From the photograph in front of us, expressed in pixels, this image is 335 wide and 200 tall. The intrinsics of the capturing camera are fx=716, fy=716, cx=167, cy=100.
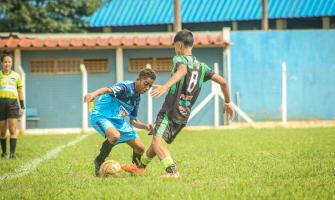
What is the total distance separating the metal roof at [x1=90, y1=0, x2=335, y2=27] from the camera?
1346 inches

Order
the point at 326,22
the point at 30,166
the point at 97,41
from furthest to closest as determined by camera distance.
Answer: the point at 326,22 < the point at 97,41 < the point at 30,166

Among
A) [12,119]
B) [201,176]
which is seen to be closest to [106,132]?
[201,176]

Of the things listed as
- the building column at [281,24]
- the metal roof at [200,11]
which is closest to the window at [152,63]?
the metal roof at [200,11]

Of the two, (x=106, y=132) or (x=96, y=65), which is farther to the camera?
(x=96, y=65)

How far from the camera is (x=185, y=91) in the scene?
8445 mm

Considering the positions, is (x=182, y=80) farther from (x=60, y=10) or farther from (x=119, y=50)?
(x=60, y=10)

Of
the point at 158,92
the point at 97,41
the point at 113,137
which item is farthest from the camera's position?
the point at 97,41

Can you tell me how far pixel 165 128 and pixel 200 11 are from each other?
2771 cm

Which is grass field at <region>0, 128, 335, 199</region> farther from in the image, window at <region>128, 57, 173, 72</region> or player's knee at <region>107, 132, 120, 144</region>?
window at <region>128, 57, 173, 72</region>

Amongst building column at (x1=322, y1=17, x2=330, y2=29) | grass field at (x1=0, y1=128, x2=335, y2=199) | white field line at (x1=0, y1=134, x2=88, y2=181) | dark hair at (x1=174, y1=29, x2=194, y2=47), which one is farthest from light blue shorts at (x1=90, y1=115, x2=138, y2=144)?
building column at (x1=322, y1=17, x2=330, y2=29)

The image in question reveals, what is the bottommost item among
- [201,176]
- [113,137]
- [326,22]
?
[201,176]

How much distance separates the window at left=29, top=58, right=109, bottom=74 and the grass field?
11.6m

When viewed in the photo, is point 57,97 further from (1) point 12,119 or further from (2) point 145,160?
(2) point 145,160

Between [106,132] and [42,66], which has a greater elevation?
[42,66]
